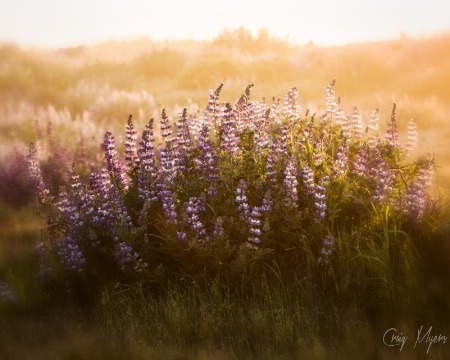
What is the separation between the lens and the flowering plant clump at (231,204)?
5.30m

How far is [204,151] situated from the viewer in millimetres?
5648

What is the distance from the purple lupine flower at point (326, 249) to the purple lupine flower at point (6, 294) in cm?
289

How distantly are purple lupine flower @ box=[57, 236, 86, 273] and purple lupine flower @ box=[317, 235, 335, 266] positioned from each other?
2.11m

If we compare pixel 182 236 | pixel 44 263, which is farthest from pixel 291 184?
pixel 44 263

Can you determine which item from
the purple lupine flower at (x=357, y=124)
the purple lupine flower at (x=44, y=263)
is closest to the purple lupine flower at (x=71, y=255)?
the purple lupine flower at (x=44, y=263)

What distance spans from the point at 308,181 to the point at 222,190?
0.79 meters

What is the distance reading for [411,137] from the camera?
269 inches

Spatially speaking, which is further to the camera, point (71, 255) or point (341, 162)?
point (341, 162)

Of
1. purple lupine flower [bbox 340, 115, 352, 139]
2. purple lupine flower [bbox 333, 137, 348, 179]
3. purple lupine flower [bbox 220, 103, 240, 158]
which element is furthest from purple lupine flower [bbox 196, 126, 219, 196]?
purple lupine flower [bbox 340, 115, 352, 139]

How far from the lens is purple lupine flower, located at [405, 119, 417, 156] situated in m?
6.79

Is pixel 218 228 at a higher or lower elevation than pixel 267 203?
lower

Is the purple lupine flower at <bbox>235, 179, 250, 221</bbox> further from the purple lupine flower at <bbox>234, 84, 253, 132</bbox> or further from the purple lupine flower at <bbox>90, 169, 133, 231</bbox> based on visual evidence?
the purple lupine flower at <bbox>90, 169, 133, 231</bbox>

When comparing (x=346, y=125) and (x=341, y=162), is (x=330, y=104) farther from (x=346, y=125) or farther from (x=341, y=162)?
(x=341, y=162)

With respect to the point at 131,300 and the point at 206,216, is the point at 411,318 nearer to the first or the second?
the point at 206,216
